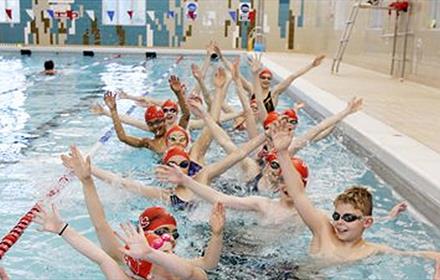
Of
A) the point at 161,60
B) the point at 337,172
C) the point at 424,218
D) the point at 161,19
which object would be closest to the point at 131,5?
the point at 161,19

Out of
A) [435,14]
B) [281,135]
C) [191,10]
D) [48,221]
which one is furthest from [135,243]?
[191,10]

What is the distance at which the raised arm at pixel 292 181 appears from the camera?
8.72 ft

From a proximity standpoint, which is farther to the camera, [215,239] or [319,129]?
[319,129]

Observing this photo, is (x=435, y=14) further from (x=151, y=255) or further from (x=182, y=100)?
(x=151, y=255)

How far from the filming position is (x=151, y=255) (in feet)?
6.64

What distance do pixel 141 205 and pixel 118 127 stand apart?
3.13 ft

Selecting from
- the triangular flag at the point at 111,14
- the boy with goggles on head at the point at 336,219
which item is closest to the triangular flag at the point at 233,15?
the triangular flag at the point at 111,14

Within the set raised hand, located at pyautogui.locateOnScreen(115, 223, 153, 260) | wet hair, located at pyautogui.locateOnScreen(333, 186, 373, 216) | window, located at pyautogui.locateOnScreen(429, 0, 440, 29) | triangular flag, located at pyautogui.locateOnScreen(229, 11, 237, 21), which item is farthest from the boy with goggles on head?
triangular flag, located at pyautogui.locateOnScreen(229, 11, 237, 21)

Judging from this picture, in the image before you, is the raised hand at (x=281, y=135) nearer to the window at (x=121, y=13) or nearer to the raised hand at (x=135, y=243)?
the raised hand at (x=135, y=243)

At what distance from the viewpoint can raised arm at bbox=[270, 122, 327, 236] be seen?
2.66 meters

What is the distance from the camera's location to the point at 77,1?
67.1ft

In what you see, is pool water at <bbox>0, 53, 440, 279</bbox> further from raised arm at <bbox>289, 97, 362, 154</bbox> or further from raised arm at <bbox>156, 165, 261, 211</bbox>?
raised arm at <bbox>289, 97, 362, 154</bbox>

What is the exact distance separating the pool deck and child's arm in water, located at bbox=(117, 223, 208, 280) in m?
1.94

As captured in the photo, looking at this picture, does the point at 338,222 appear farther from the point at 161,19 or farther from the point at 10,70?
the point at 161,19
